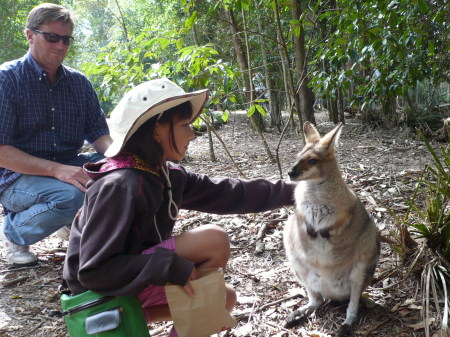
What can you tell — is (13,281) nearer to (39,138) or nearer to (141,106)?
(39,138)

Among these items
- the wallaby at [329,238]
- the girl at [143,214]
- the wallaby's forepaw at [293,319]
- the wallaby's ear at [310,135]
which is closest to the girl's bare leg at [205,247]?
the girl at [143,214]


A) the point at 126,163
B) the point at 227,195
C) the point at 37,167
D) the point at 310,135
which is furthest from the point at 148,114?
the point at 37,167

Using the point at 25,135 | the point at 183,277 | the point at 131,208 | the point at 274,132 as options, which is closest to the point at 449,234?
the point at 183,277

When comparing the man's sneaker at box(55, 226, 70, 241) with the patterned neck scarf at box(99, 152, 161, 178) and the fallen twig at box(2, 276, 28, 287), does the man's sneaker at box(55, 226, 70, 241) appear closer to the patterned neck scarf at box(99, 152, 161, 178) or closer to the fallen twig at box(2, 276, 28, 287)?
the fallen twig at box(2, 276, 28, 287)

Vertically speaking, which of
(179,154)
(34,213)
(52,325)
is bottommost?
(52,325)

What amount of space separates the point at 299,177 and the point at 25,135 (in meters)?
1.86

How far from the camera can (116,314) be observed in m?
1.48

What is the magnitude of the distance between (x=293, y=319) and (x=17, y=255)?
75.1 inches

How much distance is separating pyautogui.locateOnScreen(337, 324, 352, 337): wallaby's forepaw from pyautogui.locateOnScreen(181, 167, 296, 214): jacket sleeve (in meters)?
0.69

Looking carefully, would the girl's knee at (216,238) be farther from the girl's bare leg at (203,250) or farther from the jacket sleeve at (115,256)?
the jacket sleeve at (115,256)

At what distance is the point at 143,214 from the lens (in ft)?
5.09

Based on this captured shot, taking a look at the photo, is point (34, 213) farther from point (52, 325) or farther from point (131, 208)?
point (131, 208)

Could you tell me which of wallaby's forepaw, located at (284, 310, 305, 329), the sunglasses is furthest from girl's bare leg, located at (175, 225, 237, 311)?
the sunglasses

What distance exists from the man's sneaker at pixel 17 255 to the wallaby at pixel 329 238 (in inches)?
70.3
